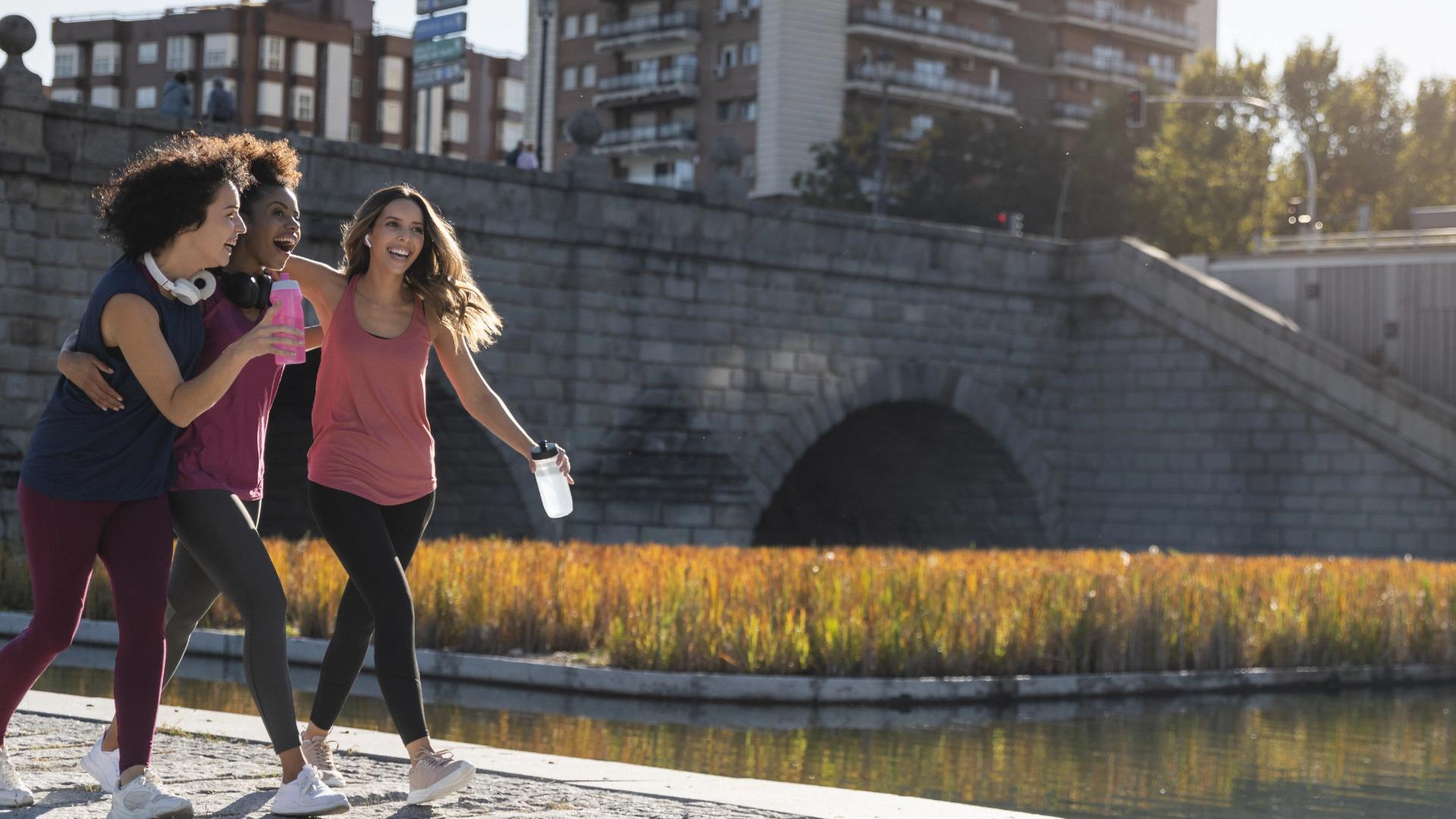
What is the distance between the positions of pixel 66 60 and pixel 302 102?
12808 millimetres

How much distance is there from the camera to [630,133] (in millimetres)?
64062

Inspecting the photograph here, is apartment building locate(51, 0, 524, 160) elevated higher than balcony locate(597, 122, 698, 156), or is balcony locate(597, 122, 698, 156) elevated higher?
apartment building locate(51, 0, 524, 160)

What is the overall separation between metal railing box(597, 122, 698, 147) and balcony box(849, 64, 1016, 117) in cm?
577

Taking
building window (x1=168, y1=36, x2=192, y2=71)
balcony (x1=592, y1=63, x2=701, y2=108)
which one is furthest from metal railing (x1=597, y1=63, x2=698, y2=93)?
building window (x1=168, y1=36, x2=192, y2=71)

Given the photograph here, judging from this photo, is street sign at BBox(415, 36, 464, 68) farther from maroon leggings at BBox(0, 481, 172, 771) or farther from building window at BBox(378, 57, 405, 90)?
building window at BBox(378, 57, 405, 90)

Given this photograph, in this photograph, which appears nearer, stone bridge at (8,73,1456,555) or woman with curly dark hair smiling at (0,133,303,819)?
woman with curly dark hair smiling at (0,133,303,819)

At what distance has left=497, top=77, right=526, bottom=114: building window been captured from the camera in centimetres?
8419

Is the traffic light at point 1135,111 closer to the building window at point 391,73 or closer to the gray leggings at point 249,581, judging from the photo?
the gray leggings at point 249,581

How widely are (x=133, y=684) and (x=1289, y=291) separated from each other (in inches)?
1008

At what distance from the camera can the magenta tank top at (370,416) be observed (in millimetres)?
5496

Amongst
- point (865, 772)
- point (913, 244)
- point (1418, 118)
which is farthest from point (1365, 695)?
point (1418, 118)

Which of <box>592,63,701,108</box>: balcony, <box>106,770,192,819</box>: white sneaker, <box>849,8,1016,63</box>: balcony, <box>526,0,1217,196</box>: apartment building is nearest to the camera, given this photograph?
<box>106,770,192,819</box>: white sneaker

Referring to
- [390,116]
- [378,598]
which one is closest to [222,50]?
[390,116]

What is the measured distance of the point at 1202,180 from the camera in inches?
2340
